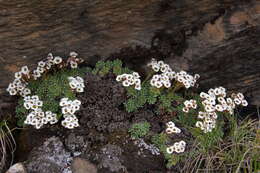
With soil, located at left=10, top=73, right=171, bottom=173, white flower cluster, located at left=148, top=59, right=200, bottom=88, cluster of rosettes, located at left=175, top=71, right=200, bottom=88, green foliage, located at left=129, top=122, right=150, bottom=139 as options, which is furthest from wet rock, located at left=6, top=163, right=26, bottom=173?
cluster of rosettes, located at left=175, top=71, right=200, bottom=88

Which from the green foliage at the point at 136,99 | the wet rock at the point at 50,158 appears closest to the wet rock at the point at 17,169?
the wet rock at the point at 50,158

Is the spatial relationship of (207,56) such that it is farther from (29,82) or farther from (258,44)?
(29,82)

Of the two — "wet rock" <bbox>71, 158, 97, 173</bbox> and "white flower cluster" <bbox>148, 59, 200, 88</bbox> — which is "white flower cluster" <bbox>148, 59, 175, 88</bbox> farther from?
"wet rock" <bbox>71, 158, 97, 173</bbox>

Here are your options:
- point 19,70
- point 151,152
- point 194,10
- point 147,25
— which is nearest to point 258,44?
point 194,10

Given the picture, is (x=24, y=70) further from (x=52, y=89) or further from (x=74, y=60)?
(x=74, y=60)

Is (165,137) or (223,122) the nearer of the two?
(165,137)

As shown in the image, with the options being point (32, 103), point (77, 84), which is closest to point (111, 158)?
point (77, 84)
